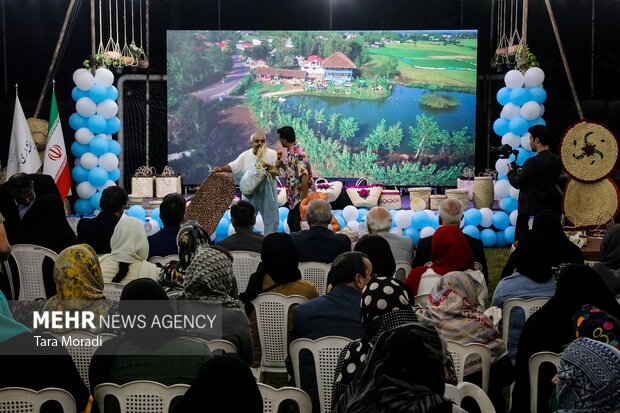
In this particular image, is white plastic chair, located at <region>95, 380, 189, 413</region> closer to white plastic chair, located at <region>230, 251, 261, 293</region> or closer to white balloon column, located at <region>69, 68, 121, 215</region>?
white plastic chair, located at <region>230, 251, 261, 293</region>

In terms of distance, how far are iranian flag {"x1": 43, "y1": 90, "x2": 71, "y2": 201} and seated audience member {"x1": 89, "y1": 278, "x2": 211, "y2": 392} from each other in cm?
812

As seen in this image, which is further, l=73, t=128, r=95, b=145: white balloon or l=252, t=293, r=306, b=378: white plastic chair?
l=73, t=128, r=95, b=145: white balloon

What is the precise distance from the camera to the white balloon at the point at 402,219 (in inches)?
→ 420

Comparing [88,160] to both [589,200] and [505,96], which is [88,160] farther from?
[589,200]

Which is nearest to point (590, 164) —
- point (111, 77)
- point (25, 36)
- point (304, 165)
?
point (304, 165)

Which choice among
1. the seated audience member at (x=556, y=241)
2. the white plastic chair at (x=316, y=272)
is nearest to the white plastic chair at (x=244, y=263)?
the white plastic chair at (x=316, y=272)

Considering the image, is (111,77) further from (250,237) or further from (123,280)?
(123,280)

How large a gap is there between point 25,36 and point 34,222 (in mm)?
7446

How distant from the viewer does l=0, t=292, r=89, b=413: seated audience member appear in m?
3.86

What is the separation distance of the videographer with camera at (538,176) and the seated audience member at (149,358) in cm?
539

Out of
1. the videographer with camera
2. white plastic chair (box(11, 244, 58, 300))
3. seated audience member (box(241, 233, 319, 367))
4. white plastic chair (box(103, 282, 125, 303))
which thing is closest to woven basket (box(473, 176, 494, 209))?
the videographer with camera

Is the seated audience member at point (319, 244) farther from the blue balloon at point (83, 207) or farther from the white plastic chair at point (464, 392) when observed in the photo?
the blue balloon at point (83, 207)

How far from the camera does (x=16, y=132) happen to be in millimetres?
11875

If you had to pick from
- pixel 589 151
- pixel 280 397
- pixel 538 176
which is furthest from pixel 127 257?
pixel 589 151
